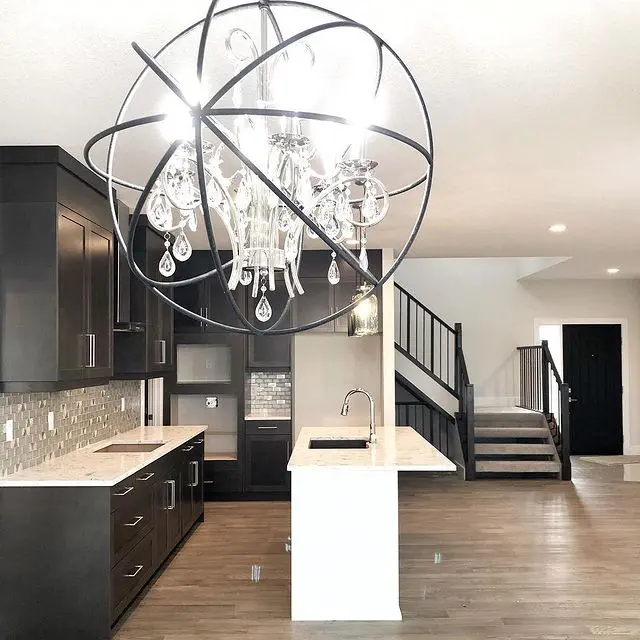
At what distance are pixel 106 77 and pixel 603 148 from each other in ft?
8.56

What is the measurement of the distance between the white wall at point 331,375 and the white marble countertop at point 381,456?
7.82 feet

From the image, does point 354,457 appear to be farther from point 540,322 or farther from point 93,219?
point 540,322

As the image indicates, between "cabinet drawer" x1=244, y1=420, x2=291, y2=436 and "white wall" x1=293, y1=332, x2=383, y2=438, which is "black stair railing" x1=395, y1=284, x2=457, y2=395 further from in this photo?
"cabinet drawer" x1=244, y1=420, x2=291, y2=436

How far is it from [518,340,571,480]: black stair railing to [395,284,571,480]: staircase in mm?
12

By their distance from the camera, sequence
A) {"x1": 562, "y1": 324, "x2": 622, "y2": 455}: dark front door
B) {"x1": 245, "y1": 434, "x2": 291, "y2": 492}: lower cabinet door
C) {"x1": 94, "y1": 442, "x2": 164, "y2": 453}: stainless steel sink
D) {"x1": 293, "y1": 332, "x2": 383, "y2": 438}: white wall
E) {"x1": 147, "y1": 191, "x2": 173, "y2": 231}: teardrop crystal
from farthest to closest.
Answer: {"x1": 562, "y1": 324, "x2": 622, "y2": 455}: dark front door < {"x1": 293, "y1": 332, "x2": 383, "y2": 438}: white wall < {"x1": 245, "y1": 434, "x2": 291, "y2": 492}: lower cabinet door < {"x1": 94, "y1": 442, "x2": 164, "y2": 453}: stainless steel sink < {"x1": 147, "y1": 191, "x2": 173, "y2": 231}: teardrop crystal

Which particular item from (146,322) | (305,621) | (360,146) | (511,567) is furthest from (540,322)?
(360,146)

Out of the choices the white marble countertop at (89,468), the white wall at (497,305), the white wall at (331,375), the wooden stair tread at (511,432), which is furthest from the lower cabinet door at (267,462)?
the white wall at (497,305)

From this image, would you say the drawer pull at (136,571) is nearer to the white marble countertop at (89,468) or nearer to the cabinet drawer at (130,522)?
the cabinet drawer at (130,522)

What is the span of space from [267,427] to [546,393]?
157 inches

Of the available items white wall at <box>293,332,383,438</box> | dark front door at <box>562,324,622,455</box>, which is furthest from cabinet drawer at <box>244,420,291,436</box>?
dark front door at <box>562,324,622,455</box>

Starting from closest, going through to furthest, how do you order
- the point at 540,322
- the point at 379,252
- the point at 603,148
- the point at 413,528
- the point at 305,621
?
the point at 603,148, the point at 305,621, the point at 413,528, the point at 379,252, the point at 540,322

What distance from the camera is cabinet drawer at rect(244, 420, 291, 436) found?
25.2 ft

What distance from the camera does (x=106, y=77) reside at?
282 cm

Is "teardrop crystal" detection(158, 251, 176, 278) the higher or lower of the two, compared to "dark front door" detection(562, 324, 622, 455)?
higher
